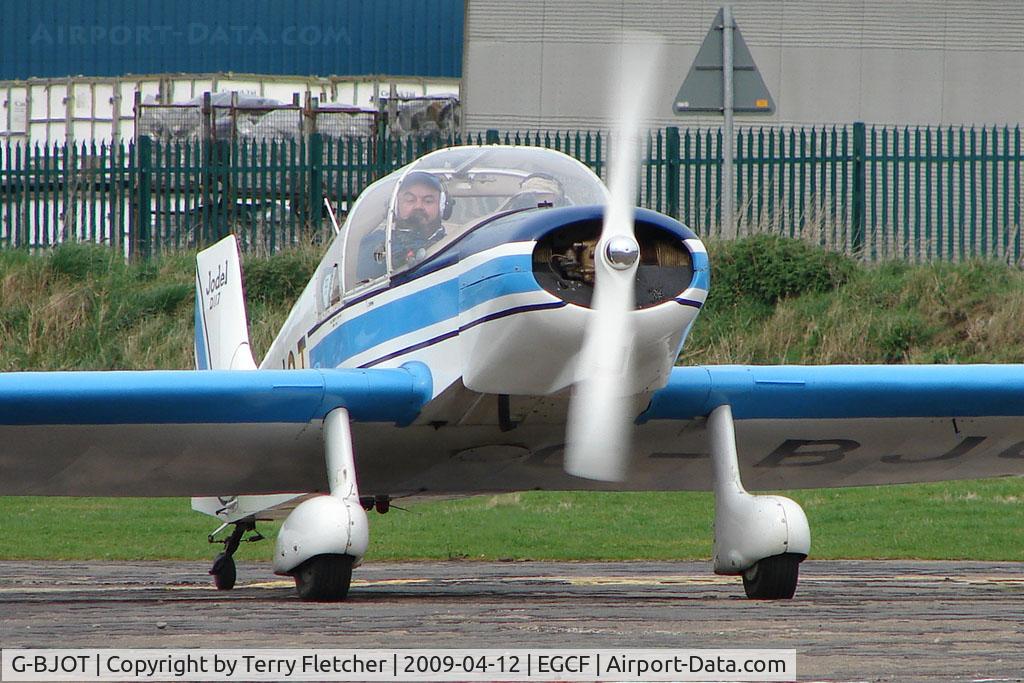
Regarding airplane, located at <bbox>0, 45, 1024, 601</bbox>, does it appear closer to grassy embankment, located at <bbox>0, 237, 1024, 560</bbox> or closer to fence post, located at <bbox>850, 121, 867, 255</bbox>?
grassy embankment, located at <bbox>0, 237, 1024, 560</bbox>

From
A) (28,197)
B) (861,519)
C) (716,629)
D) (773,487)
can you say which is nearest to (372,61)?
(28,197)

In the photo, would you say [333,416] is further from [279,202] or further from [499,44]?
[499,44]

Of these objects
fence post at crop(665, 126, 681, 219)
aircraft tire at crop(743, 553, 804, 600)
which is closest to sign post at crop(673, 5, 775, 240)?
fence post at crop(665, 126, 681, 219)

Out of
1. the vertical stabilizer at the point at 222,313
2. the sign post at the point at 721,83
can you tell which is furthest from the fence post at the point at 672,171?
the vertical stabilizer at the point at 222,313

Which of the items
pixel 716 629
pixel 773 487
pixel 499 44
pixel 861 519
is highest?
pixel 499 44

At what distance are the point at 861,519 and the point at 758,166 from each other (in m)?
6.64

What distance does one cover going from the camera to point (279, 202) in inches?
763

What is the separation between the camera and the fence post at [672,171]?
1852 centimetres

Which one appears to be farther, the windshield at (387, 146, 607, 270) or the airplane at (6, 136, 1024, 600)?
the windshield at (387, 146, 607, 270)

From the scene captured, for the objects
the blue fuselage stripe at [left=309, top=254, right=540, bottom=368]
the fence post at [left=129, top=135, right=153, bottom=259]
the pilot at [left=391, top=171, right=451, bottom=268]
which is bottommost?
the fence post at [left=129, top=135, right=153, bottom=259]

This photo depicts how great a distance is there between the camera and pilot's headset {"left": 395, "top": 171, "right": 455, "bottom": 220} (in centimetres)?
787

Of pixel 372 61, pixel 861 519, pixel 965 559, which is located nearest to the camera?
pixel 965 559

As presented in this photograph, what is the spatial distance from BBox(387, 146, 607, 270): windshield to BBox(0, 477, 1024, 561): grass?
4.52 m

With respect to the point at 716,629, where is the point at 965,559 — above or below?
below
